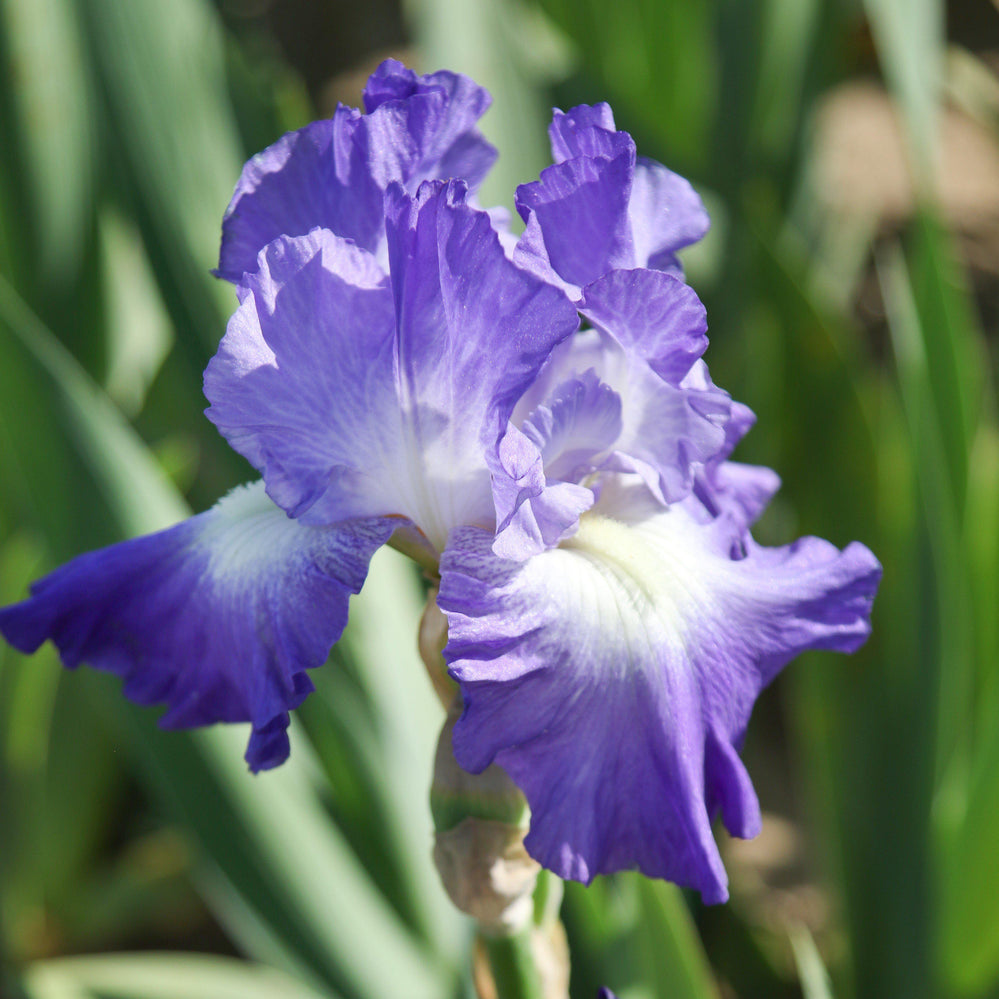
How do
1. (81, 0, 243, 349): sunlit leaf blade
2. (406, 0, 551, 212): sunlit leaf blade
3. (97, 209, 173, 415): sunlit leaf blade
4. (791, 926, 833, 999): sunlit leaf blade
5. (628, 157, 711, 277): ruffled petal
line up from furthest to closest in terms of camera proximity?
(97, 209, 173, 415): sunlit leaf blade → (406, 0, 551, 212): sunlit leaf blade → (81, 0, 243, 349): sunlit leaf blade → (791, 926, 833, 999): sunlit leaf blade → (628, 157, 711, 277): ruffled petal

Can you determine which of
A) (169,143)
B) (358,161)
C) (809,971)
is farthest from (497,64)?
(809,971)

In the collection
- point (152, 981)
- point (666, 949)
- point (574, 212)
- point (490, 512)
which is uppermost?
point (574, 212)

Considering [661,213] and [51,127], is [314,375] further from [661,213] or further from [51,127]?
[51,127]

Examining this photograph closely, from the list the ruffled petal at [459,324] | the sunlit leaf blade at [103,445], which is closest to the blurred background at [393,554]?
the sunlit leaf blade at [103,445]

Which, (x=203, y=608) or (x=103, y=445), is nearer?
(x=203, y=608)

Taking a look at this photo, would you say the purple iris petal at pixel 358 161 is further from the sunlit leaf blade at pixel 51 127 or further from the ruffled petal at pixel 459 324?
the sunlit leaf blade at pixel 51 127

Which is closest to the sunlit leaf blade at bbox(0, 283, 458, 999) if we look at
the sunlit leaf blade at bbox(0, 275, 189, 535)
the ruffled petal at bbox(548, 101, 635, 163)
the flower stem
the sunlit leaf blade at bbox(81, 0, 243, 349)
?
the sunlit leaf blade at bbox(0, 275, 189, 535)

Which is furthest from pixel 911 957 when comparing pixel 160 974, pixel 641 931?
pixel 160 974

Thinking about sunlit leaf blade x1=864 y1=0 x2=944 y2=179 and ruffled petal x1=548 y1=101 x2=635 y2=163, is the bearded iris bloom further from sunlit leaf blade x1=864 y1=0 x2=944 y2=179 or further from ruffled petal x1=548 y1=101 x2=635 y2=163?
sunlit leaf blade x1=864 y1=0 x2=944 y2=179
